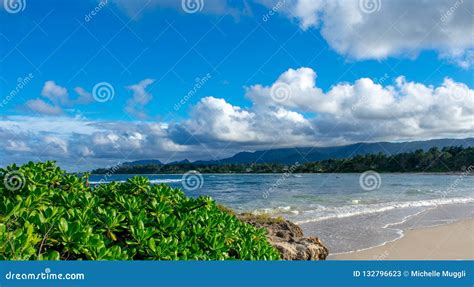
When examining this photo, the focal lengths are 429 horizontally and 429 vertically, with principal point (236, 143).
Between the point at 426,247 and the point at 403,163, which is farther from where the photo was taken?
the point at 403,163

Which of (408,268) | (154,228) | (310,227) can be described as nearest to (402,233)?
(310,227)

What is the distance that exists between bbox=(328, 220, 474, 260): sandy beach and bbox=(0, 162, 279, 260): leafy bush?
763cm

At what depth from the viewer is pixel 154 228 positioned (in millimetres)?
3137

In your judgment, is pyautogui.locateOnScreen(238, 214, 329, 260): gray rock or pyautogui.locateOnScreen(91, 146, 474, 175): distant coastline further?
pyautogui.locateOnScreen(91, 146, 474, 175): distant coastline

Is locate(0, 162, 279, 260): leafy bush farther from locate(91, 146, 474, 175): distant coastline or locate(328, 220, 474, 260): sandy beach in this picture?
locate(91, 146, 474, 175): distant coastline

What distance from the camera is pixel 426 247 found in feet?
39.2

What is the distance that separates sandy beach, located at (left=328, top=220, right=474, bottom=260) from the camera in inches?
427

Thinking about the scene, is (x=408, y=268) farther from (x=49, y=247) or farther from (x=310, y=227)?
(x=310, y=227)

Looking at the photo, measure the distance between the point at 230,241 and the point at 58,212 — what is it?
1.48 meters

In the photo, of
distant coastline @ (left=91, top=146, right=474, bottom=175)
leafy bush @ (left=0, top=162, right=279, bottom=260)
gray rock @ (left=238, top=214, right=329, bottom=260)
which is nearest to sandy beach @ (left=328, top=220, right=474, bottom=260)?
gray rock @ (left=238, top=214, right=329, bottom=260)

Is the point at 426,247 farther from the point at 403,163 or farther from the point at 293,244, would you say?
the point at 403,163

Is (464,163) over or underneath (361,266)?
over

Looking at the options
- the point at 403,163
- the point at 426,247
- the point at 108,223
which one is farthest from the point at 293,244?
the point at 403,163

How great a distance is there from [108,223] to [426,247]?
36.4ft
